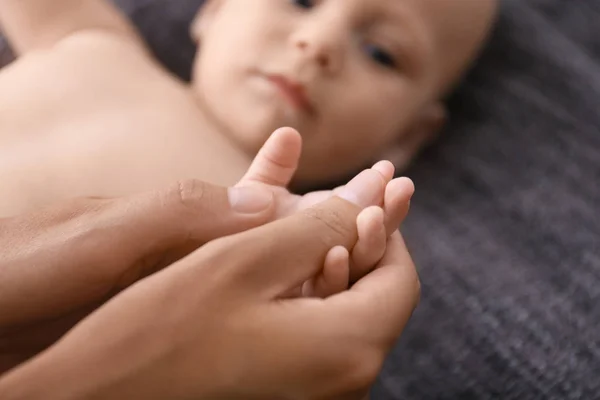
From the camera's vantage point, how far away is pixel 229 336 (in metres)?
0.45

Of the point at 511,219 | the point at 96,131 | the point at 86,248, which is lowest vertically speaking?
the point at 511,219

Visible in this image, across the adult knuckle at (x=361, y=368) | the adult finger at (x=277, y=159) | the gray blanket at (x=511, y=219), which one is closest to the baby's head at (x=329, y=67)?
the gray blanket at (x=511, y=219)

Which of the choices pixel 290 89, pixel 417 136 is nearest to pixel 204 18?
pixel 290 89

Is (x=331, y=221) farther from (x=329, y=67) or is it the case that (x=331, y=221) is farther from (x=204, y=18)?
(x=204, y=18)

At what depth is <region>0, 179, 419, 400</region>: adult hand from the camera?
16.5 inches

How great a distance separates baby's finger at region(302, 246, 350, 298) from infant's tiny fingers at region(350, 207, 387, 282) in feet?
0.05

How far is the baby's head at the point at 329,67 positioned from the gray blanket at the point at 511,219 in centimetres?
10

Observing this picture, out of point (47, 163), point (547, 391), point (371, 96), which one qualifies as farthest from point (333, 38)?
point (547, 391)

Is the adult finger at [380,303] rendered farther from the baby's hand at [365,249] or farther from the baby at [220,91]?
the baby at [220,91]

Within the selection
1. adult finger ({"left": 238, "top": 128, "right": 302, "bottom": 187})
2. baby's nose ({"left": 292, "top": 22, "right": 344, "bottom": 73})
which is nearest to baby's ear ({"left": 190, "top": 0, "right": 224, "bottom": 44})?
baby's nose ({"left": 292, "top": 22, "right": 344, "bottom": 73})

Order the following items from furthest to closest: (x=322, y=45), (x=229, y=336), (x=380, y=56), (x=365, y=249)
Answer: (x=380, y=56) < (x=322, y=45) < (x=365, y=249) < (x=229, y=336)

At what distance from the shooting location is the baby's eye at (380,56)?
0.95m

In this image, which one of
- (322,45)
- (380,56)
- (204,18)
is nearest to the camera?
(322,45)

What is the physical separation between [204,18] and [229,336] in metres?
0.75
